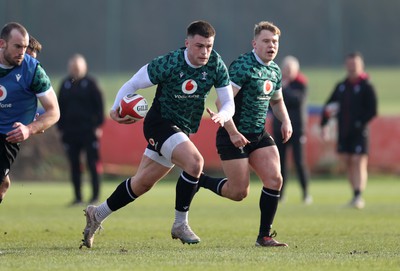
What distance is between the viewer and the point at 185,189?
999 cm

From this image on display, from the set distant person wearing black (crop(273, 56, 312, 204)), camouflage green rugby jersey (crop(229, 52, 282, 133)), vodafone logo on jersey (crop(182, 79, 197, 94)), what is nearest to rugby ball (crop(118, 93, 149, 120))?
vodafone logo on jersey (crop(182, 79, 197, 94))

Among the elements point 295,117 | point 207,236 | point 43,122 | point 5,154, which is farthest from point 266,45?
point 295,117

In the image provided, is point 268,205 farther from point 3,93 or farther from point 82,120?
point 82,120

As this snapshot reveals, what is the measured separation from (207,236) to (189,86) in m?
2.14

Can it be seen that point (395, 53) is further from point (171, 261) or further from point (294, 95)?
point (171, 261)

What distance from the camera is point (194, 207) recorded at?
16.9m

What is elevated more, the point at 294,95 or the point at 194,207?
the point at 294,95

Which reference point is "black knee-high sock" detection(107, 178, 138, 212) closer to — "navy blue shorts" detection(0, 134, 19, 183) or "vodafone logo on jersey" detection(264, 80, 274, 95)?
"navy blue shorts" detection(0, 134, 19, 183)

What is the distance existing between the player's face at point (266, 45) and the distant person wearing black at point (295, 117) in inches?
297

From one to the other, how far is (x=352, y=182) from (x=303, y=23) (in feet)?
40.2

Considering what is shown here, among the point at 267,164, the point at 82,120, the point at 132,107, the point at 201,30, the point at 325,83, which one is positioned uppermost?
the point at 201,30

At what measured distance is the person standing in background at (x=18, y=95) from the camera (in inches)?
364

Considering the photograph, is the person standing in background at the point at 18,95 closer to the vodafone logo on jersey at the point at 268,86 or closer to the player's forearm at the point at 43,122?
the player's forearm at the point at 43,122

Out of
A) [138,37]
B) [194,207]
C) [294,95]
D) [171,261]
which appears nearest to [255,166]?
[171,261]
